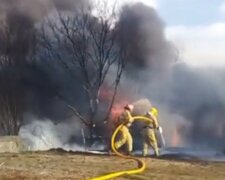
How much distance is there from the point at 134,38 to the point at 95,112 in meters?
5.30

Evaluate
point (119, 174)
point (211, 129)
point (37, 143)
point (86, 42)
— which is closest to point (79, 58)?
point (86, 42)

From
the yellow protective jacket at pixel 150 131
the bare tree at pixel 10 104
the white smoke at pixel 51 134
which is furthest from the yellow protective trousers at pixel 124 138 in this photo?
the bare tree at pixel 10 104

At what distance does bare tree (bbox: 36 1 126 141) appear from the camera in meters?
34.1

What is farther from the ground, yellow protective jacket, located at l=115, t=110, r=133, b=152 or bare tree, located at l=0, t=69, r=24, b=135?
bare tree, located at l=0, t=69, r=24, b=135

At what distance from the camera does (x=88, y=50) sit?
34219 mm

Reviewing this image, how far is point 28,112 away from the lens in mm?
33219

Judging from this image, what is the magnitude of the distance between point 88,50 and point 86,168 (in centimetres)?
2171

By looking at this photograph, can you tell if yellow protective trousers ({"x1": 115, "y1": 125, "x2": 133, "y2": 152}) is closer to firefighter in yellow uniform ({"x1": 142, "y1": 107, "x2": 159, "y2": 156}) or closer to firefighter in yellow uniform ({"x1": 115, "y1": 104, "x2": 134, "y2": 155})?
firefighter in yellow uniform ({"x1": 115, "y1": 104, "x2": 134, "y2": 155})

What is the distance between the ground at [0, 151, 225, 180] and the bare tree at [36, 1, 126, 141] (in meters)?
18.6

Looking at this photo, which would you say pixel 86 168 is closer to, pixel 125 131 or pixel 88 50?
pixel 125 131

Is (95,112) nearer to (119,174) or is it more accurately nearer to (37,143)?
(37,143)

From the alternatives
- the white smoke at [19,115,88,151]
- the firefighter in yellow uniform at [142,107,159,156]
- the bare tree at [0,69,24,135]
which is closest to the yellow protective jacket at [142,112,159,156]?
the firefighter in yellow uniform at [142,107,159,156]

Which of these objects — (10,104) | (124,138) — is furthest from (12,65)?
(124,138)

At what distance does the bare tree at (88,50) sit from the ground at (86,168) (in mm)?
18620
